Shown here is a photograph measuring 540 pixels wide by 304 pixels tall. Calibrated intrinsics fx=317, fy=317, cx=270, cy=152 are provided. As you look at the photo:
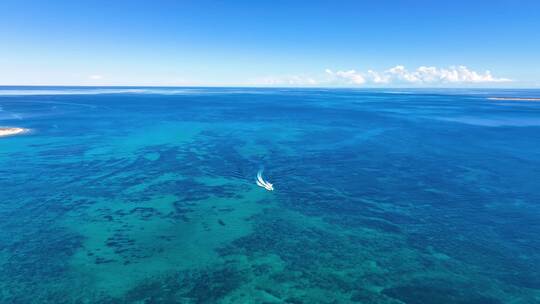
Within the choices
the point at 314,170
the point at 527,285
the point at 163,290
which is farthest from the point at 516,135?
the point at 163,290

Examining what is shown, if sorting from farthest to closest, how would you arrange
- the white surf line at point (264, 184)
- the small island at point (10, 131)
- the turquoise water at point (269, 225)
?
the small island at point (10, 131) < the white surf line at point (264, 184) < the turquoise water at point (269, 225)

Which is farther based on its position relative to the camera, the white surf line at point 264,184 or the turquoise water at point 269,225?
the white surf line at point 264,184

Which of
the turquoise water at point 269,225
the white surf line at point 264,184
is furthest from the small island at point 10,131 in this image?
the white surf line at point 264,184

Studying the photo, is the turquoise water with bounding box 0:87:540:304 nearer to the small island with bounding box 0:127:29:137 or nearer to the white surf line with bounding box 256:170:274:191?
the white surf line with bounding box 256:170:274:191

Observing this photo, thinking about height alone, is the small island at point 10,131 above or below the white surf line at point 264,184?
above

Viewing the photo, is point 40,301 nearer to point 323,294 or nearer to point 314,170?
point 323,294

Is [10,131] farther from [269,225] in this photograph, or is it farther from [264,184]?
[269,225]

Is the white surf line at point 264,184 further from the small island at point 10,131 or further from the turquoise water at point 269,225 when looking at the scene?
the small island at point 10,131

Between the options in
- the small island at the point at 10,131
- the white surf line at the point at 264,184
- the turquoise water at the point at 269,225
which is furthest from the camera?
the small island at the point at 10,131
